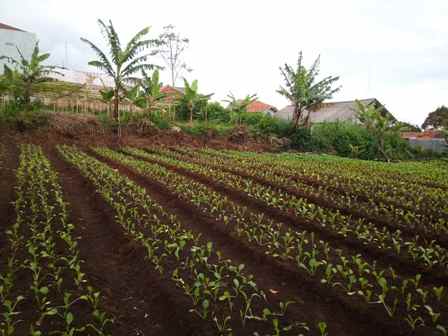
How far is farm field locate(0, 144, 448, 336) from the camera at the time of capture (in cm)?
276

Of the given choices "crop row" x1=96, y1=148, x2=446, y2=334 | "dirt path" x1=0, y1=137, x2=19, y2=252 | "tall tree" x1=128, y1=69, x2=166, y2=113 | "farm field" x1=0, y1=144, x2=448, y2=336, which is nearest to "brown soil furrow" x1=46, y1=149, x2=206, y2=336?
"farm field" x1=0, y1=144, x2=448, y2=336

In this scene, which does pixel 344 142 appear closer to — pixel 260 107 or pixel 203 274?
pixel 203 274

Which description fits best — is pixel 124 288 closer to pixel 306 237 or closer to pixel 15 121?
pixel 306 237

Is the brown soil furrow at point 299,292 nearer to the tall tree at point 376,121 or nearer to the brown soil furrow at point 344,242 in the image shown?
the brown soil furrow at point 344,242

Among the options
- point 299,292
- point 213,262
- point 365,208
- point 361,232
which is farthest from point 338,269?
point 365,208

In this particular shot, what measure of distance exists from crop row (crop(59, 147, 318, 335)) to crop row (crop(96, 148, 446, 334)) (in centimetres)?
62

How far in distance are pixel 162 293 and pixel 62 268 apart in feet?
3.86

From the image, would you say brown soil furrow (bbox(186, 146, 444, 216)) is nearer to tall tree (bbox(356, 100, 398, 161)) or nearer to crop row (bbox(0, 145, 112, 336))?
crop row (bbox(0, 145, 112, 336))

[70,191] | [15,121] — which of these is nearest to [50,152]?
[15,121]

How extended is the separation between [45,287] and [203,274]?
4.88 ft

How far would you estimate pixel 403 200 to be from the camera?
687cm

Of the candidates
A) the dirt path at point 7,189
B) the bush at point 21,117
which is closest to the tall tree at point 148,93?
the bush at point 21,117

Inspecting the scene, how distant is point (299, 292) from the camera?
331cm

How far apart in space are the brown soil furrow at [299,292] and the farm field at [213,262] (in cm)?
1
